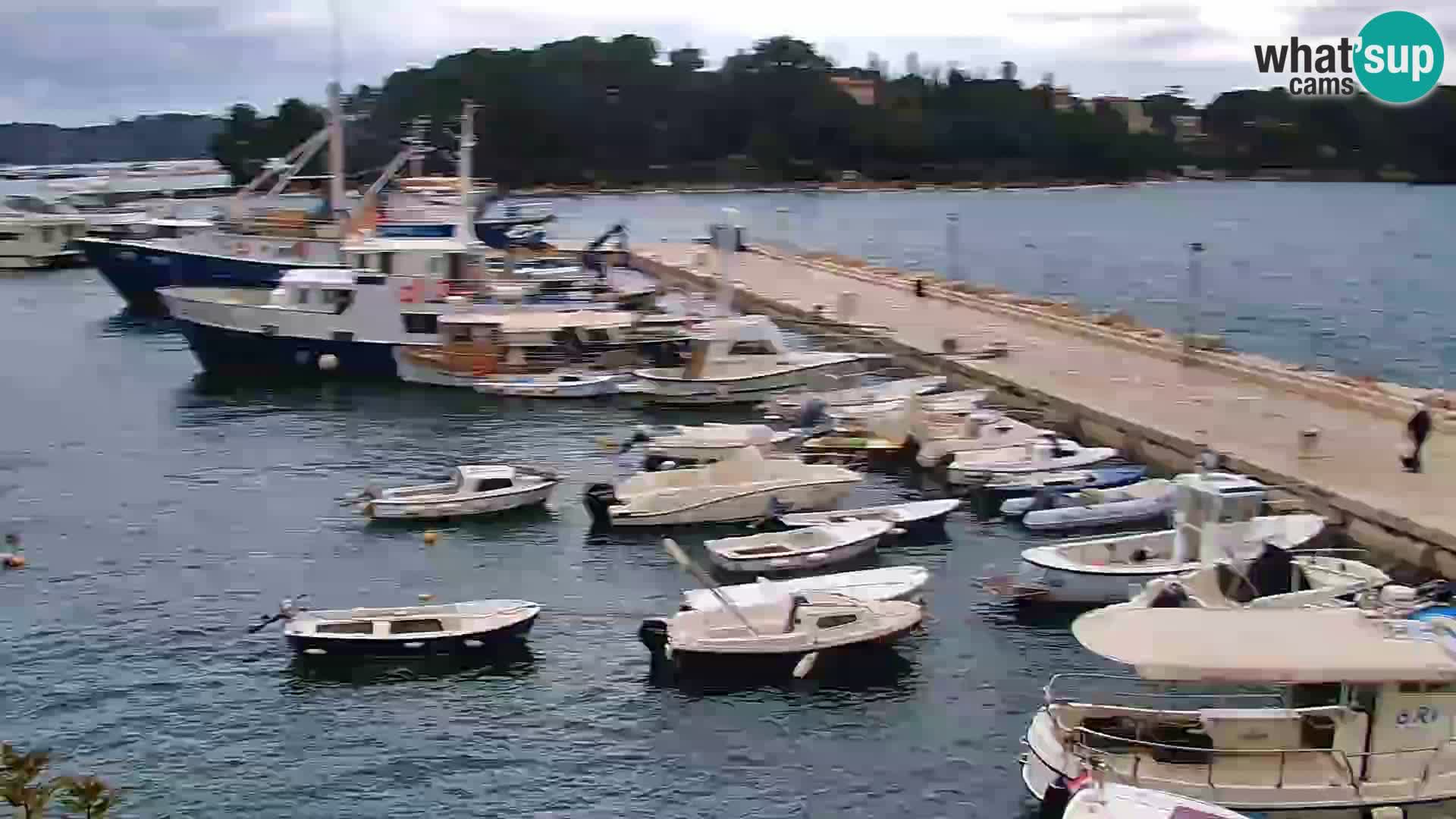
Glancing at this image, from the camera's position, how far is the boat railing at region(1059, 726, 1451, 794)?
1378 centimetres

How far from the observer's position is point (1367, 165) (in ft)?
602

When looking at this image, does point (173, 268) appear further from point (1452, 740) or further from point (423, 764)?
point (1452, 740)

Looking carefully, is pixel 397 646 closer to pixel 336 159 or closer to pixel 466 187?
pixel 466 187

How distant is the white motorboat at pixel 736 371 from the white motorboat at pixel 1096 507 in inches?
465

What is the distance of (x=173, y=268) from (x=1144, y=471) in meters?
34.2

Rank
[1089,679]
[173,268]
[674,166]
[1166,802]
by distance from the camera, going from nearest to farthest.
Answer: [1166,802], [1089,679], [173,268], [674,166]

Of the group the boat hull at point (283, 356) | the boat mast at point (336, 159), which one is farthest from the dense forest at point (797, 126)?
the boat hull at point (283, 356)

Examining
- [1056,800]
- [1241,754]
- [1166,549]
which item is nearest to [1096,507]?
[1166,549]

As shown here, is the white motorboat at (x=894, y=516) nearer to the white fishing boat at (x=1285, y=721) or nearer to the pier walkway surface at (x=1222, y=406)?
the pier walkway surface at (x=1222, y=406)

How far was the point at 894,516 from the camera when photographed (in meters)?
24.0

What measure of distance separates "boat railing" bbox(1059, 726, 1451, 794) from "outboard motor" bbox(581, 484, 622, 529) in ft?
39.8

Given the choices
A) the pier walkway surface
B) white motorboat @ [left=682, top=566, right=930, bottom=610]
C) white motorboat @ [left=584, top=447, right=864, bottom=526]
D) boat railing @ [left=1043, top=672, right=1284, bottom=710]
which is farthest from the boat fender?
white motorboat @ [left=584, top=447, right=864, bottom=526]

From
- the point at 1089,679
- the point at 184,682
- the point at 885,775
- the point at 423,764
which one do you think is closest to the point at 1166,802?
the point at 885,775

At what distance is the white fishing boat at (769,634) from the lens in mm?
18359
